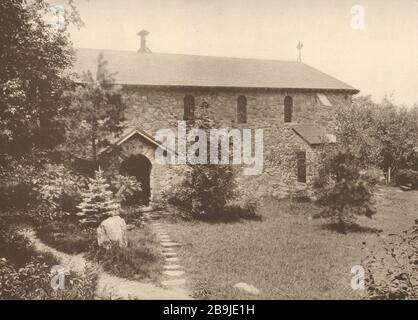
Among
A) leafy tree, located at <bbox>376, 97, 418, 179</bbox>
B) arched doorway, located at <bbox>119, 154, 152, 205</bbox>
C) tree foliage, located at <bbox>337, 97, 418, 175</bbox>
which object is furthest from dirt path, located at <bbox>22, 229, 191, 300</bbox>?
leafy tree, located at <bbox>376, 97, 418, 179</bbox>

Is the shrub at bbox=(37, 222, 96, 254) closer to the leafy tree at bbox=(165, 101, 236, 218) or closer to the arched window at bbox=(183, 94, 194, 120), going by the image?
the leafy tree at bbox=(165, 101, 236, 218)

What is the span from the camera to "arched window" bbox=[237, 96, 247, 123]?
2586 centimetres

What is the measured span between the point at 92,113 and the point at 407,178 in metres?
26.1

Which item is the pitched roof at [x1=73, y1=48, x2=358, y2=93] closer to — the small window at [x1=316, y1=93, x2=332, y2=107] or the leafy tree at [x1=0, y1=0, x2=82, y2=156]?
the small window at [x1=316, y1=93, x2=332, y2=107]

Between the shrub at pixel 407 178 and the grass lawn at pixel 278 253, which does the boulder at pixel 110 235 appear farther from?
the shrub at pixel 407 178


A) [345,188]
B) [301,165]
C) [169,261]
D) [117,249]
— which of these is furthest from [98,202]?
[301,165]

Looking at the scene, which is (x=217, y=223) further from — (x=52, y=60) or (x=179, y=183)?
(x=52, y=60)

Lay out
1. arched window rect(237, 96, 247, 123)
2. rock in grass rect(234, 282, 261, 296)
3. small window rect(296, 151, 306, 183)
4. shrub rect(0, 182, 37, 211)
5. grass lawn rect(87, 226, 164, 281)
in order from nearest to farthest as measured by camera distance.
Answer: rock in grass rect(234, 282, 261, 296) < grass lawn rect(87, 226, 164, 281) < shrub rect(0, 182, 37, 211) < arched window rect(237, 96, 247, 123) < small window rect(296, 151, 306, 183)

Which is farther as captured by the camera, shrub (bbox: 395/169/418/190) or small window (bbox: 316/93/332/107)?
shrub (bbox: 395/169/418/190)

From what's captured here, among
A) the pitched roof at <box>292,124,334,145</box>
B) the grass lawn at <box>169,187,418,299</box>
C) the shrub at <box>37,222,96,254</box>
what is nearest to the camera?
the grass lawn at <box>169,187,418,299</box>

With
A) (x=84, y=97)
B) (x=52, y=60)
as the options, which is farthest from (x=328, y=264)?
(x=52, y=60)

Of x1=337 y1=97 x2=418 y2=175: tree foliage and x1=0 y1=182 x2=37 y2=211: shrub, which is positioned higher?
x1=337 y1=97 x2=418 y2=175: tree foliage

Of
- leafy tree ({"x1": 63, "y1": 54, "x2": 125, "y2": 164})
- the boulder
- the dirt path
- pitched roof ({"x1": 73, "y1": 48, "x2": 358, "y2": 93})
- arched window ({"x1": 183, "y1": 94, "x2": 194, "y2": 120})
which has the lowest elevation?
the dirt path

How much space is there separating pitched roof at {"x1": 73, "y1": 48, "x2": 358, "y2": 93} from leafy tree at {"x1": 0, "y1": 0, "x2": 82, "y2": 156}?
8.66m
